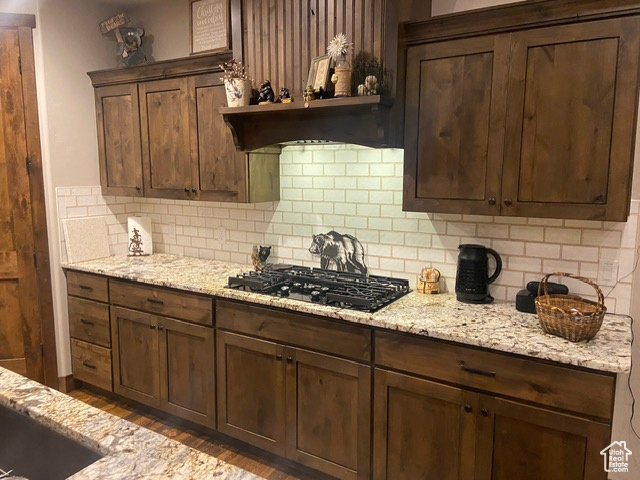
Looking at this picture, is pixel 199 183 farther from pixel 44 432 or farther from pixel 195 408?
pixel 44 432

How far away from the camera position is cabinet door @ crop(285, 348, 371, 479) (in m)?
2.45

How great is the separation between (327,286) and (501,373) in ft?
3.59

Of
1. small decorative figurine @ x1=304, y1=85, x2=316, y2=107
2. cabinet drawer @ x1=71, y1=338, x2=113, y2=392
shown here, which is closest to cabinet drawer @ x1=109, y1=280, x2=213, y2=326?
cabinet drawer @ x1=71, y1=338, x2=113, y2=392

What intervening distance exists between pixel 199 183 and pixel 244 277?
80 centimetres

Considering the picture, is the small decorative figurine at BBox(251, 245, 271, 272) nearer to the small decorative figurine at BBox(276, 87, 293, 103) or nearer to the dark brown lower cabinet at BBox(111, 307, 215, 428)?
the dark brown lower cabinet at BBox(111, 307, 215, 428)

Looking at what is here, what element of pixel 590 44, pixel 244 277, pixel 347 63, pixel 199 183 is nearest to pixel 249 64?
pixel 347 63

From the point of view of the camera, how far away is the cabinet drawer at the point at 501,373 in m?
1.87

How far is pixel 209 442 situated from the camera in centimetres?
308

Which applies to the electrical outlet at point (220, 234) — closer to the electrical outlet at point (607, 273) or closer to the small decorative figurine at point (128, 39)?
the small decorative figurine at point (128, 39)

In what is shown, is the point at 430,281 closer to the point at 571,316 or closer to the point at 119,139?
the point at 571,316

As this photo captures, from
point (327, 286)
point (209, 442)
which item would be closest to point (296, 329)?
point (327, 286)

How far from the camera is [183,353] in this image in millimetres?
3105

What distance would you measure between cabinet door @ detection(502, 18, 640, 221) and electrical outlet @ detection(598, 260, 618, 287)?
37 centimetres

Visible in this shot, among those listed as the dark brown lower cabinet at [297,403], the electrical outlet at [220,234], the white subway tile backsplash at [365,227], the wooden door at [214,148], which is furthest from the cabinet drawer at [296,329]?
the electrical outlet at [220,234]
